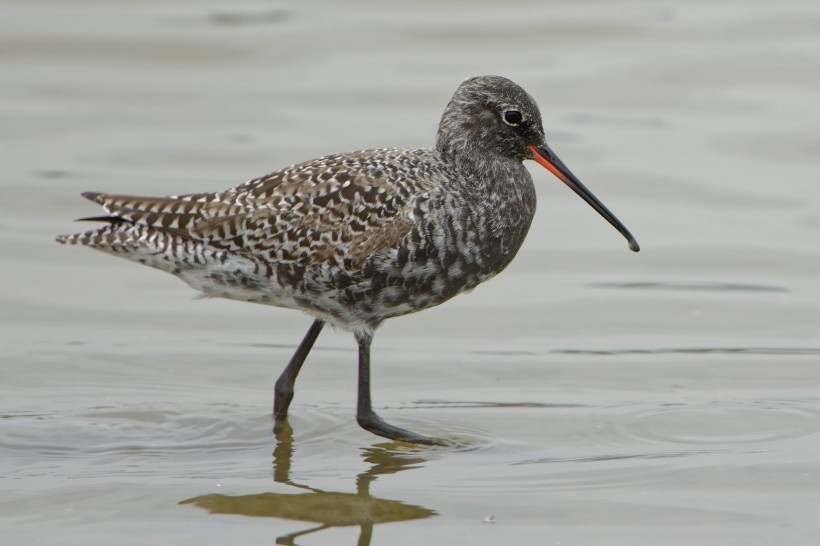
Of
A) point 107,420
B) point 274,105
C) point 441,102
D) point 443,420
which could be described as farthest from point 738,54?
point 107,420

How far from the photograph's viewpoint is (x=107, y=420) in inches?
330

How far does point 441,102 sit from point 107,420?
7552 millimetres

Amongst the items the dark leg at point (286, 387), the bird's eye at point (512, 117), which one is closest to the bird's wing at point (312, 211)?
the bird's eye at point (512, 117)

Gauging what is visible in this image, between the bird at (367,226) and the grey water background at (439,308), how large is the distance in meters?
0.82

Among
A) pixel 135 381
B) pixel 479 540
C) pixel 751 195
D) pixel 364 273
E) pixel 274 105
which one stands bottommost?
pixel 479 540

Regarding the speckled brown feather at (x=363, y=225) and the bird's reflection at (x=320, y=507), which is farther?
the speckled brown feather at (x=363, y=225)

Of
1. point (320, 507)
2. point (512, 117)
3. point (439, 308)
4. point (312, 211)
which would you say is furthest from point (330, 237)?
point (439, 308)

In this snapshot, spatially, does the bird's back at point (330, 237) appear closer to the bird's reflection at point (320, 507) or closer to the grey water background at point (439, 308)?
the grey water background at point (439, 308)

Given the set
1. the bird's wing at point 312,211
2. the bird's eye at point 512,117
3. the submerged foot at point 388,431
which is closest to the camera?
the bird's wing at point 312,211

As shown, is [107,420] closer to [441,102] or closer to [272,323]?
[272,323]

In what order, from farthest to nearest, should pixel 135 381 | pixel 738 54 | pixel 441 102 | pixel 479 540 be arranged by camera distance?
pixel 738 54 < pixel 441 102 < pixel 135 381 < pixel 479 540

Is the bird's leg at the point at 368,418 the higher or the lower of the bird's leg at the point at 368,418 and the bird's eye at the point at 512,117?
the lower

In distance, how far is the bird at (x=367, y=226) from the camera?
309 inches

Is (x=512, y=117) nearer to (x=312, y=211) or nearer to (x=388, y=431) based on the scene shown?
(x=312, y=211)
